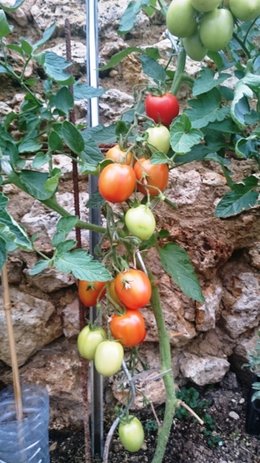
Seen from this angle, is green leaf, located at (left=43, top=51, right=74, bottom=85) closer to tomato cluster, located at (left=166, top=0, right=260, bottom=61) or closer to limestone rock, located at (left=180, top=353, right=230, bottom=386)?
tomato cluster, located at (left=166, top=0, right=260, bottom=61)

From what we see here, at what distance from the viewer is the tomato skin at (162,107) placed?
0.62 m

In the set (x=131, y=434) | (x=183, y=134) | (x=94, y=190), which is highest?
(x=183, y=134)

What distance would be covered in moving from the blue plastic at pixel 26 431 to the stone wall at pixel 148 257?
0.08 m

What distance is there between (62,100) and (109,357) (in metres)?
0.40

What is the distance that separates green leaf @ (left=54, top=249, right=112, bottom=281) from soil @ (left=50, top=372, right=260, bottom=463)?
2.11 feet

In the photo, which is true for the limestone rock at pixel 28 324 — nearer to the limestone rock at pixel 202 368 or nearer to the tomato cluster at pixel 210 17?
the limestone rock at pixel 202 368

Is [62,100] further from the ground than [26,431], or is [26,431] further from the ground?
[62,100]

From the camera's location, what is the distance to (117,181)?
56 cm

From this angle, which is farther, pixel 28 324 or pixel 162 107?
pixel 28 324

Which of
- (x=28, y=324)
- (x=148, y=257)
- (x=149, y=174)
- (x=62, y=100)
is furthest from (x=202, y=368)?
(x=62, y=100)

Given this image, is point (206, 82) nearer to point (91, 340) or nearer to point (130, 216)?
point (130, 216)

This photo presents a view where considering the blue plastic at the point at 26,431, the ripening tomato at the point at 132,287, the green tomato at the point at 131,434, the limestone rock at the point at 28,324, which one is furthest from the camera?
the limestone rock at the point at 28,324

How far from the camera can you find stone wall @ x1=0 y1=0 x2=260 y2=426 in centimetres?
95

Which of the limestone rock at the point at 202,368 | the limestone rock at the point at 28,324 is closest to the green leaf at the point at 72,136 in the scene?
the limestone rock at the point at 28,324
